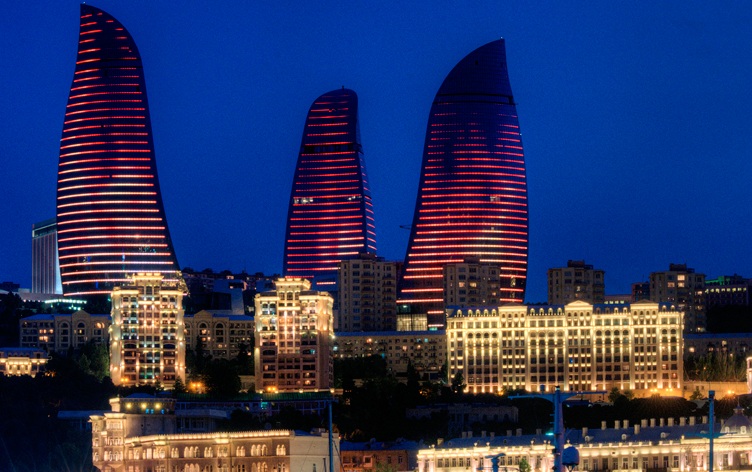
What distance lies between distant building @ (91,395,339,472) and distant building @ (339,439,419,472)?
9.52ft

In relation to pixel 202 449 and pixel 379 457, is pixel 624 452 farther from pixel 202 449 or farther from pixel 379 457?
pixel 202 449

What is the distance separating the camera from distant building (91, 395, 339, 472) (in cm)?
14500

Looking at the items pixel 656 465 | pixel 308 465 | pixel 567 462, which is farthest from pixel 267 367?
pixel 567 462

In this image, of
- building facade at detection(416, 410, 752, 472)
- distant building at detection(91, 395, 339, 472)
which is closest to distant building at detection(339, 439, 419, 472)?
distant building at detection(91, 395, 339, 472)

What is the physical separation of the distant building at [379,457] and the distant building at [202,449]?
9.52 feet

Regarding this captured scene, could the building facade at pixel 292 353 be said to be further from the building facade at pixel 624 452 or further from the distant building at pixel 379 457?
the building facade at pixel 624 452

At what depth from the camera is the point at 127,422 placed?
156375 mm

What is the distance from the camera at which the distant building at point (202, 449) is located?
14500 centimetres

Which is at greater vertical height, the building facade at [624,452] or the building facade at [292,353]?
the building facade at [292,353]

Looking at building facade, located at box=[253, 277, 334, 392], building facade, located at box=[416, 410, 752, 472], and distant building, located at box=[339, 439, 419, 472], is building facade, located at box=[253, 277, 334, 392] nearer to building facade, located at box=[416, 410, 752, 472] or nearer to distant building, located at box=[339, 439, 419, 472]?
distant building, located at box=[339, 439, 419, 472]

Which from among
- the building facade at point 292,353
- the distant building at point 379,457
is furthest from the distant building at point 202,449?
the building facade at point 292,353

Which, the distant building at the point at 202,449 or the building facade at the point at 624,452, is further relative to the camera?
the distant building at the point at 202,449

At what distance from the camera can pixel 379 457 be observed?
14975 centimetres

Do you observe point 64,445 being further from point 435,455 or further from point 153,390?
point 435,455
